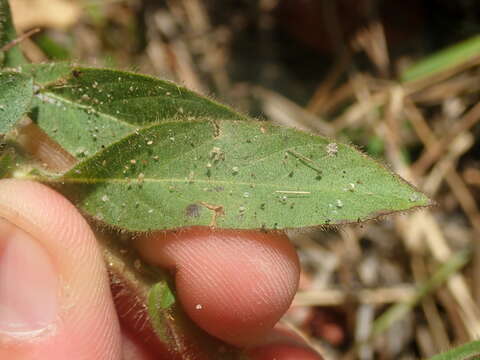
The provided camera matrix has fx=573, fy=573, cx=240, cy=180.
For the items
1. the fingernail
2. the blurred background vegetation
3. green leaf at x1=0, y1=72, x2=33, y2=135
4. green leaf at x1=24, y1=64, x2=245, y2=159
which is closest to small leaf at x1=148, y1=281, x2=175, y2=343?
the fingernail

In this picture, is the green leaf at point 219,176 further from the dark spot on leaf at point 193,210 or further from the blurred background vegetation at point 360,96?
the blurred background vegetation at point 360,96

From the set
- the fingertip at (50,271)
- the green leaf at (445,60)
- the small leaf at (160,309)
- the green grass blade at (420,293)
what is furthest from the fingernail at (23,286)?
the green leaf at (445,60)

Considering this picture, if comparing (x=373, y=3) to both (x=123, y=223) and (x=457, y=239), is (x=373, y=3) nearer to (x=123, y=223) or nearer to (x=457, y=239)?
(x=457, y=239)

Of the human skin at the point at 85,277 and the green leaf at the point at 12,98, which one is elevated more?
the green leaf at the point at 12,98

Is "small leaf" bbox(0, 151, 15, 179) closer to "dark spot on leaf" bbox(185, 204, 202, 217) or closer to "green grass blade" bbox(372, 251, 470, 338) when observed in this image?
"dark spot on leaf" bbox(185, 204, 202, 217)

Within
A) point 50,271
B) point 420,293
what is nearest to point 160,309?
point 50,271

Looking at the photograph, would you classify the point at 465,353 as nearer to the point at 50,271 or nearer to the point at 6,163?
the point at 50,271
